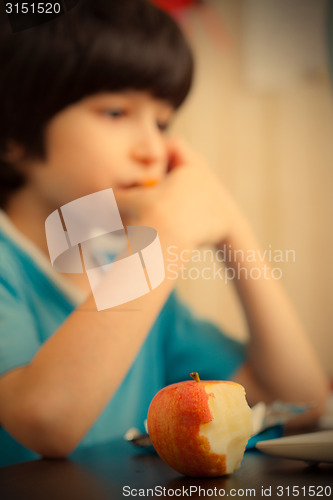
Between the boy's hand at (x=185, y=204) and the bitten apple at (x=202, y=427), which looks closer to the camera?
the bitten apple at (x=202, y=427)

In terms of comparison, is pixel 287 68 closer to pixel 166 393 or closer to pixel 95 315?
pixel 95 315

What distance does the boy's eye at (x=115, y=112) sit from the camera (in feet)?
2.72

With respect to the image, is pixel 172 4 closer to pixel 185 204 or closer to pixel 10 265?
pixel 185 204

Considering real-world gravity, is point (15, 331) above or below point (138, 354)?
above

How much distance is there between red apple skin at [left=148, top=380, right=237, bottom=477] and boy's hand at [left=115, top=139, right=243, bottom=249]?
1.22 ft

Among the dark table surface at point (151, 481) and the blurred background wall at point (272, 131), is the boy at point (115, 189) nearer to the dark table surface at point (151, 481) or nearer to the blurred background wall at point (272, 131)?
the blurred background wall at point (272, 131)

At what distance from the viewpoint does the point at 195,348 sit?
0.92m

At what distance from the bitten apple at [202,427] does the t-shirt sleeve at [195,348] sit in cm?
43

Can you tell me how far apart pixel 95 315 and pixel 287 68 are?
1.88 feet

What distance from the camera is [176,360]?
0.92 metres

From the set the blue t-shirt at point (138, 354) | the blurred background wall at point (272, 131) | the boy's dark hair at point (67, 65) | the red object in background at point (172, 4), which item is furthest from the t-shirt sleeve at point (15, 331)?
the red object in background at point (172, 4)

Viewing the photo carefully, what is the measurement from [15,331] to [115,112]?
1.28ft

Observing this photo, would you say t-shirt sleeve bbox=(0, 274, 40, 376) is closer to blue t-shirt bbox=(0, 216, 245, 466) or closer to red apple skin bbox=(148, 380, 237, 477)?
blue t-shirt bbox=(0, 216, 245, 466)

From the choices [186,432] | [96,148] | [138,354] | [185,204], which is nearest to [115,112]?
[96,148]
